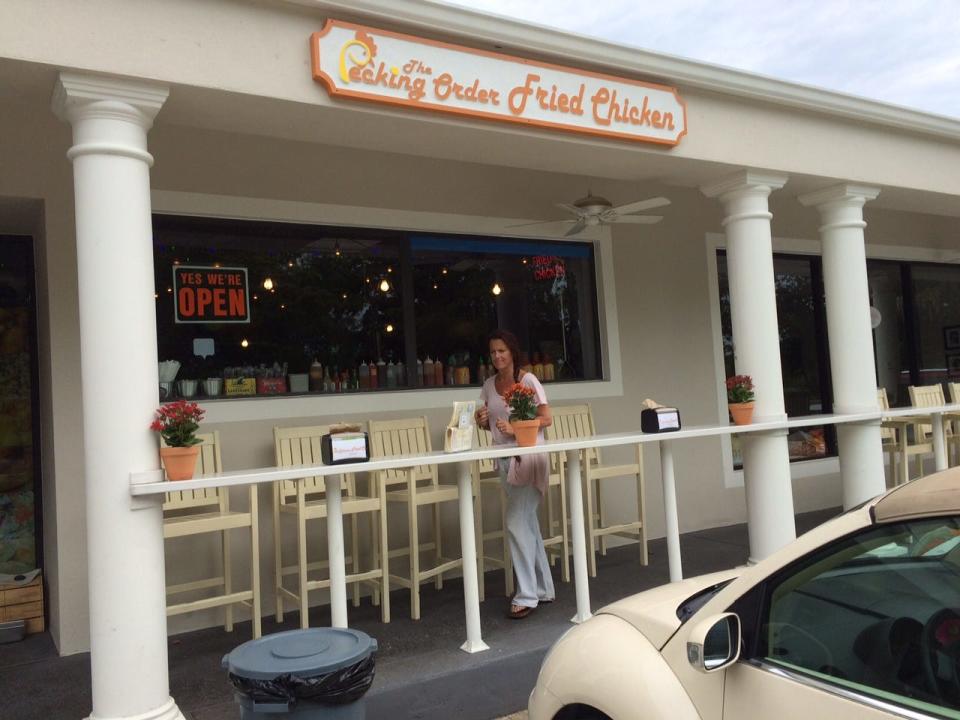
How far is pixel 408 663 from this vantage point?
4121mm

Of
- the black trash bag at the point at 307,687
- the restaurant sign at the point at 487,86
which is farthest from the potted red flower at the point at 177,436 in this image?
the restaurant sign at the point at 487,86

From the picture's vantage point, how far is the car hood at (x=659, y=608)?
2.27 metres

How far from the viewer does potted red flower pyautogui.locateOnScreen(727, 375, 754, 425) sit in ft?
17.0

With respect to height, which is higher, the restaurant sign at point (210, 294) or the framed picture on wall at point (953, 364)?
the restaurant sign at point (210, 294)

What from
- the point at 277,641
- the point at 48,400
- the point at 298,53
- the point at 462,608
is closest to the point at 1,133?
the point at 48,400

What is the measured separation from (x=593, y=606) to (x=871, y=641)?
3.41m

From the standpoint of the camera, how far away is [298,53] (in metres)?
3.73

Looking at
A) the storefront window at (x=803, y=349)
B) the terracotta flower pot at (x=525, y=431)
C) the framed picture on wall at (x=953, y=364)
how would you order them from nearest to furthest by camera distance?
the terracotta flower pot at (x=525, y=431)
the storefront window at (x=803, y=349)
the framed picture on wall at (x=953, y=364)

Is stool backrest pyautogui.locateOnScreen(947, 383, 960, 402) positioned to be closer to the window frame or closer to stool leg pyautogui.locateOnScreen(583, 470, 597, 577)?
the window frame

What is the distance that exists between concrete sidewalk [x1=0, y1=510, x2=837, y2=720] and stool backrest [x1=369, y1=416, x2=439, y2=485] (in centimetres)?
82

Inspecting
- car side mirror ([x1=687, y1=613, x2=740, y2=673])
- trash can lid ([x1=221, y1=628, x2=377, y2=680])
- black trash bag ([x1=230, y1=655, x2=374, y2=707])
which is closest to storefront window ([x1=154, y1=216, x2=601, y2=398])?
trash can lid ([x1=221, y1=628, x2=377, y2=680])

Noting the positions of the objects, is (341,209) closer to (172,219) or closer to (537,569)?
(172,219)

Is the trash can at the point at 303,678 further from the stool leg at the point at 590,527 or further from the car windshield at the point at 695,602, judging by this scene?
the stool leg at the point at 590,527

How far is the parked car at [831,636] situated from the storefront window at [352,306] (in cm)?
377
